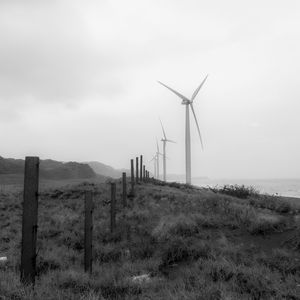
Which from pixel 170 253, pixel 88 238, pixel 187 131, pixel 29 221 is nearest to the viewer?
pixel 29 221

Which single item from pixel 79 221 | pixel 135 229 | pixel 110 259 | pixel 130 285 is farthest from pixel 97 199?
pixel 130 285

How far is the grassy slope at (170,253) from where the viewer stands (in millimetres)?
6652

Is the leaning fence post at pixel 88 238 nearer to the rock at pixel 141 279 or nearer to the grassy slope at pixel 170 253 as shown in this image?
the grassy slope at pixel 170 253

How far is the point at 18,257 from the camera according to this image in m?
9.91

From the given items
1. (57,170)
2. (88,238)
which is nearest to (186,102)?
(88,238)

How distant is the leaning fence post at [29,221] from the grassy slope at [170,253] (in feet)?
0.89

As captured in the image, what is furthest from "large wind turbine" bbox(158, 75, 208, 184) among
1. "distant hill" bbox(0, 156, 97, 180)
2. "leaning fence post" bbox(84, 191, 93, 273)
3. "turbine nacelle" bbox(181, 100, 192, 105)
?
"distant hill" bbox(0, 156, 97, 180)

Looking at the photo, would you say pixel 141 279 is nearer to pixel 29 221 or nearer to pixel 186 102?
pixel 29 221

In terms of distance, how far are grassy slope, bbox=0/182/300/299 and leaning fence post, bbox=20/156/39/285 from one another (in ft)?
0.89

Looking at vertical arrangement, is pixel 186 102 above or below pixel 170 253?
above

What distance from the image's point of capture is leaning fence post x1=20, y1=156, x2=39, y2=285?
632 cm

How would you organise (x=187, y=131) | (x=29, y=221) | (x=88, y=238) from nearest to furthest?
(x=29, y=221), (x=88, y=238), (x=187, y=131)

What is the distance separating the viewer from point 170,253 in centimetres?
1003

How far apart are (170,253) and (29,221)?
467 cm
